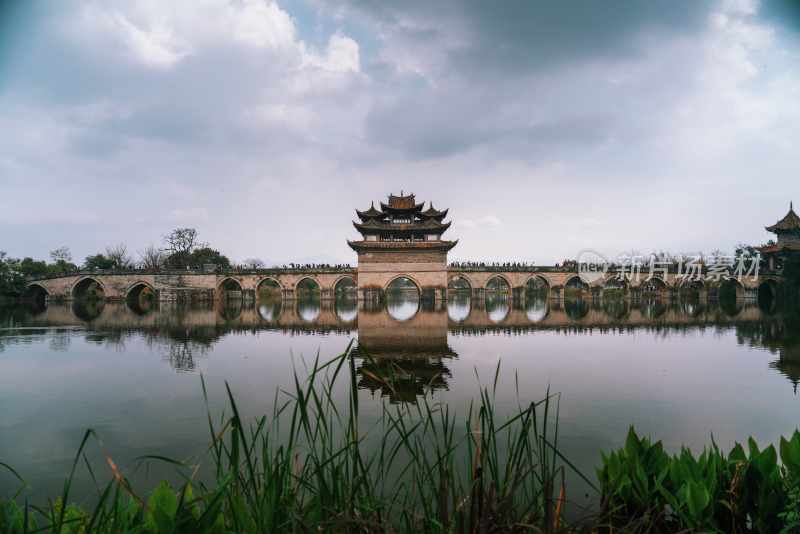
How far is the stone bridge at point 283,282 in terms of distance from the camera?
40.8 meters

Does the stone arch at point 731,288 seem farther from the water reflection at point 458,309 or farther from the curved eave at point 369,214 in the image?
the curved eave at point 369,214

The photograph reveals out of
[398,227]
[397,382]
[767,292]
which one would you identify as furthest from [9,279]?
[767,292]

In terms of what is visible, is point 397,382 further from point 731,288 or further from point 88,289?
point 731,288

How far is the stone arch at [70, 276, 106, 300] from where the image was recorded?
4088 centimetres

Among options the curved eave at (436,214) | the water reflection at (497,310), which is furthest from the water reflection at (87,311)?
the curved eave at (436,214)

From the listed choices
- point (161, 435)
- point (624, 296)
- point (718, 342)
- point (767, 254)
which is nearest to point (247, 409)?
point (161, 435)

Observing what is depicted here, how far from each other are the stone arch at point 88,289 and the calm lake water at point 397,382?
28542mm

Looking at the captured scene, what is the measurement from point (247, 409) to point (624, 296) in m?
52.1

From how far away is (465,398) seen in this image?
22.7 ft

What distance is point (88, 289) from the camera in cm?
4625

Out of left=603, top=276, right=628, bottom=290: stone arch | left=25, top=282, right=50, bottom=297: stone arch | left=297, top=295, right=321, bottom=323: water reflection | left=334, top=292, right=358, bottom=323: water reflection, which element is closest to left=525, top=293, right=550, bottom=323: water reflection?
left=334, top=292, right=358, bottom=323: water reflection

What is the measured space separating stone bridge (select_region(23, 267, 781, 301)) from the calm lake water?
25.8 metres

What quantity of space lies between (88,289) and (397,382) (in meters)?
51.9

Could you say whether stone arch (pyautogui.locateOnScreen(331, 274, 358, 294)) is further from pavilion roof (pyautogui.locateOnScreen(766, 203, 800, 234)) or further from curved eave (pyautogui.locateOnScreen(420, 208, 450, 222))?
pavilion roof (pyautogui.locateOnScreen(766, 203, 800, 234))
